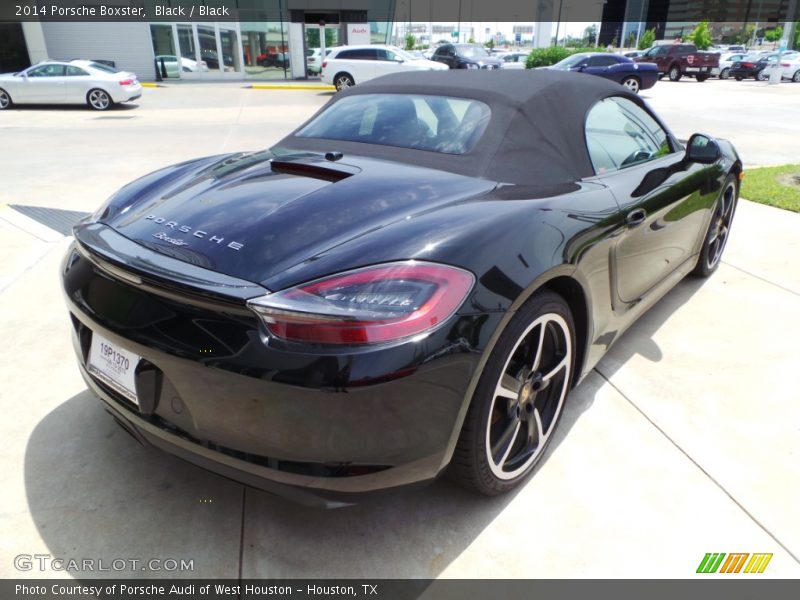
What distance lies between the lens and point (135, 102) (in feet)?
58.5

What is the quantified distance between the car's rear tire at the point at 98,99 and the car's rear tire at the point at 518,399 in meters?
16.7

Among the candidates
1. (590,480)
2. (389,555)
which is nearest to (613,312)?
(590,480)

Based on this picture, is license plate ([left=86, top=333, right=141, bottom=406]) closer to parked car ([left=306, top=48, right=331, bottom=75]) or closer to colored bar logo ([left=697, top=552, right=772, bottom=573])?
colored bar logo ([left=697, top=552, right=772, bottom=573])

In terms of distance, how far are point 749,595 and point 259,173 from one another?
2.28 meters

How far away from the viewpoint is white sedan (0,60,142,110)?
50.3ft

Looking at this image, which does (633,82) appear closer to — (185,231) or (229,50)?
(229,50)

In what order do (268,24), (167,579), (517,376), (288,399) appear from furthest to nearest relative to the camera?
(268,24)
(517,376)
(167,579)
(288,399)

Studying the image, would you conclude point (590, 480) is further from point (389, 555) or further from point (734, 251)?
point (734, 251)

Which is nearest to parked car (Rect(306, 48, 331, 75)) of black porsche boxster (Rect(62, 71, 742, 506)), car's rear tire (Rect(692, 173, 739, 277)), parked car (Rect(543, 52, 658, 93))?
parked car (Rect(543, 52, 658, 93))

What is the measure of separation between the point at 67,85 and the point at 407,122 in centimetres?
1620

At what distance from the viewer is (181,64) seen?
1046 inches

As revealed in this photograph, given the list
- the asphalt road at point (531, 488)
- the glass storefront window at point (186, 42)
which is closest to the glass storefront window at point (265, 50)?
the glass storefront window at point (186, 42)

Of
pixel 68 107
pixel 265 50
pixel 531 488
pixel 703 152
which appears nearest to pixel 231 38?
pixel 265 50

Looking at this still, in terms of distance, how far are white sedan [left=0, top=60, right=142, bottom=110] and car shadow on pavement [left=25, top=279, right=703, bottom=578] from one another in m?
15.6
